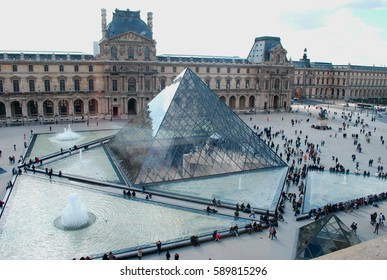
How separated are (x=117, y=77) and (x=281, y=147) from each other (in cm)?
2429

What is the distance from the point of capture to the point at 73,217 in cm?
1459

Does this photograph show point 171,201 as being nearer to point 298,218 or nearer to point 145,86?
point 298,218

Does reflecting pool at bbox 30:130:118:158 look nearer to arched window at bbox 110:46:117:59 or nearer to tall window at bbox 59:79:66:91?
tall window at bbox 59:79:66:91

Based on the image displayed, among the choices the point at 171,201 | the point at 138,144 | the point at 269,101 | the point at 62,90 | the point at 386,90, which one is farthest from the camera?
the point at 386,90

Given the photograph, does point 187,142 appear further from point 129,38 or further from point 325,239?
point 129,38

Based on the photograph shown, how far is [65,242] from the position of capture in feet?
42.7

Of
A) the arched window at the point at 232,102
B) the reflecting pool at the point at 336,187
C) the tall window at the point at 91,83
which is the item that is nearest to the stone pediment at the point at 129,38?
the tall window at the point at 91,83

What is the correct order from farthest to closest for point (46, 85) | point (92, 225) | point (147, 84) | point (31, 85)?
point (147, 84), point (46, 85), point (31, 85), point (92, 225)

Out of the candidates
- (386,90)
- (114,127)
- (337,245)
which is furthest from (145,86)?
(386,90)

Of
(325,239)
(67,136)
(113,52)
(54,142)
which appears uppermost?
(113,52)

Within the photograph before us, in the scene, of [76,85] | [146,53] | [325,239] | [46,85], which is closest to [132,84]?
[146,53]

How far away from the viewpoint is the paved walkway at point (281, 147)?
12.7 metres

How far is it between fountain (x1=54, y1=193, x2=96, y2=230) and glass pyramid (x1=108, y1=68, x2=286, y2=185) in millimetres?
4638
